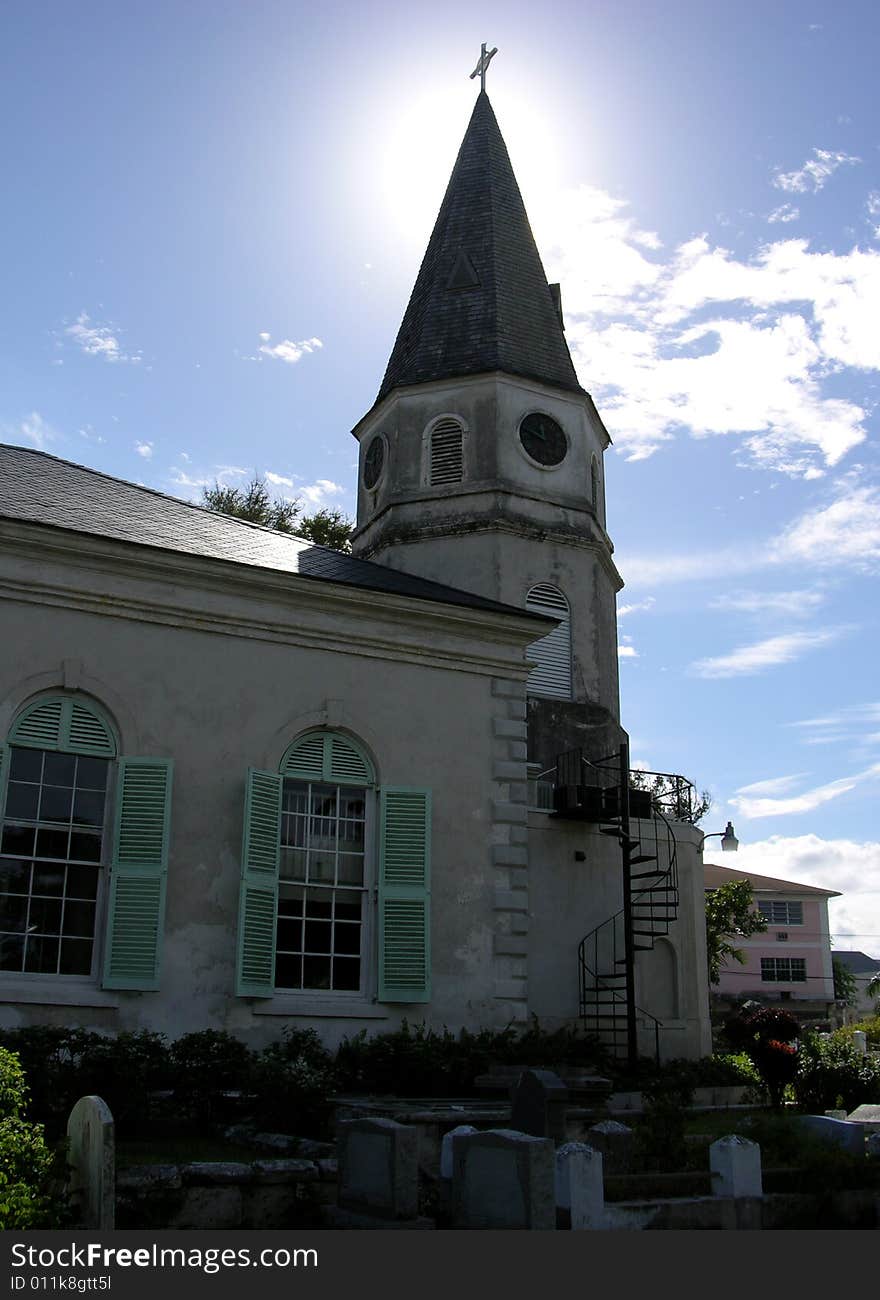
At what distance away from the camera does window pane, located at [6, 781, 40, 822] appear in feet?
48.0

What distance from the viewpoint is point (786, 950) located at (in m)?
64.9

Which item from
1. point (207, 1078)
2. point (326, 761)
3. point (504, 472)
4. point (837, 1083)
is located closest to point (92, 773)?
point (326, 761)

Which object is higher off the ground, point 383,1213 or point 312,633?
point 312,633

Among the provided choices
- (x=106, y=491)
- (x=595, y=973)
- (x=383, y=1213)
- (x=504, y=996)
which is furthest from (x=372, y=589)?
(x=383, y=1213)

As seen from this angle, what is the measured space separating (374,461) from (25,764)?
1290 centimetres

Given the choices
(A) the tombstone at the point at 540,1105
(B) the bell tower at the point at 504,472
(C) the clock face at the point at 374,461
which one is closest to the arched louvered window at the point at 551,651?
(B) the bell tower at the point at 504,472

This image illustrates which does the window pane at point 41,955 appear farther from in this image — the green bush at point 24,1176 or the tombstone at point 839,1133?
the tombstone at point 839,1133

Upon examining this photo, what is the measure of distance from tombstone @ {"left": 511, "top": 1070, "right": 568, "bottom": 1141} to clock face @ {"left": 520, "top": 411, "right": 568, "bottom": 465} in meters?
15.5

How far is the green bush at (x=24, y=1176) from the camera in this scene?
7.83 metres

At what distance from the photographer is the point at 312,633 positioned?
1689cm

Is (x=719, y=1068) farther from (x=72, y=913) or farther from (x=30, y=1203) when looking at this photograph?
(x=30, y=1203)

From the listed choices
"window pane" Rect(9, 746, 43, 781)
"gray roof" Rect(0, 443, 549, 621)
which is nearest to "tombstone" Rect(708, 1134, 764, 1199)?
"window pane" Rect(9, 746, 43, 781)

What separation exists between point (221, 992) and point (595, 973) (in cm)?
770

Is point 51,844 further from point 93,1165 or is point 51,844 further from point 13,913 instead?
point 93,1165
